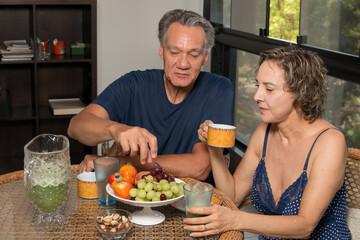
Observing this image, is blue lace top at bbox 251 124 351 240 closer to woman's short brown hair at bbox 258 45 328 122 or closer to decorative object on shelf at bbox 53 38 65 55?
woman's short brown hair at bbox 258 45 328 122

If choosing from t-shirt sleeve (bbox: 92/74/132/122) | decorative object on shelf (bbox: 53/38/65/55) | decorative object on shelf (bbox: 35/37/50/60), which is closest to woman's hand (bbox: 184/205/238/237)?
t-shirt sleeve (bbox: 92/74/132/122)

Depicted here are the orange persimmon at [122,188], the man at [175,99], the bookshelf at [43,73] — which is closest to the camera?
the orange persimmon at [122,188]

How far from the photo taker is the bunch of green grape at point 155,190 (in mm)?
1495

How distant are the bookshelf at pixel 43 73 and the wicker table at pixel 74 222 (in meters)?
2.08

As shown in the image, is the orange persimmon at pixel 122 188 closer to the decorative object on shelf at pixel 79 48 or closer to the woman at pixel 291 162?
the woman at pixel 291 162

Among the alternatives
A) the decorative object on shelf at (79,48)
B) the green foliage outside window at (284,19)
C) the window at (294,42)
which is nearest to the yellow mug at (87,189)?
the window at (294,42)

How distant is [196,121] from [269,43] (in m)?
1.16

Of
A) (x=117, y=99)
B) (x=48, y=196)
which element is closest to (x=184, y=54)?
(x=117, y=99)

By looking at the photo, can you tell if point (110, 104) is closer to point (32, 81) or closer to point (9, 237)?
point (9, 237)

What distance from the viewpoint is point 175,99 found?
2.32 metres

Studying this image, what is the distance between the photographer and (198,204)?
4.71ft

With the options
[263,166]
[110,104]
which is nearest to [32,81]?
[110,104]

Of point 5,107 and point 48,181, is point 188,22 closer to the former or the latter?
point 48,181

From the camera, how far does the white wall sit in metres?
4.08
